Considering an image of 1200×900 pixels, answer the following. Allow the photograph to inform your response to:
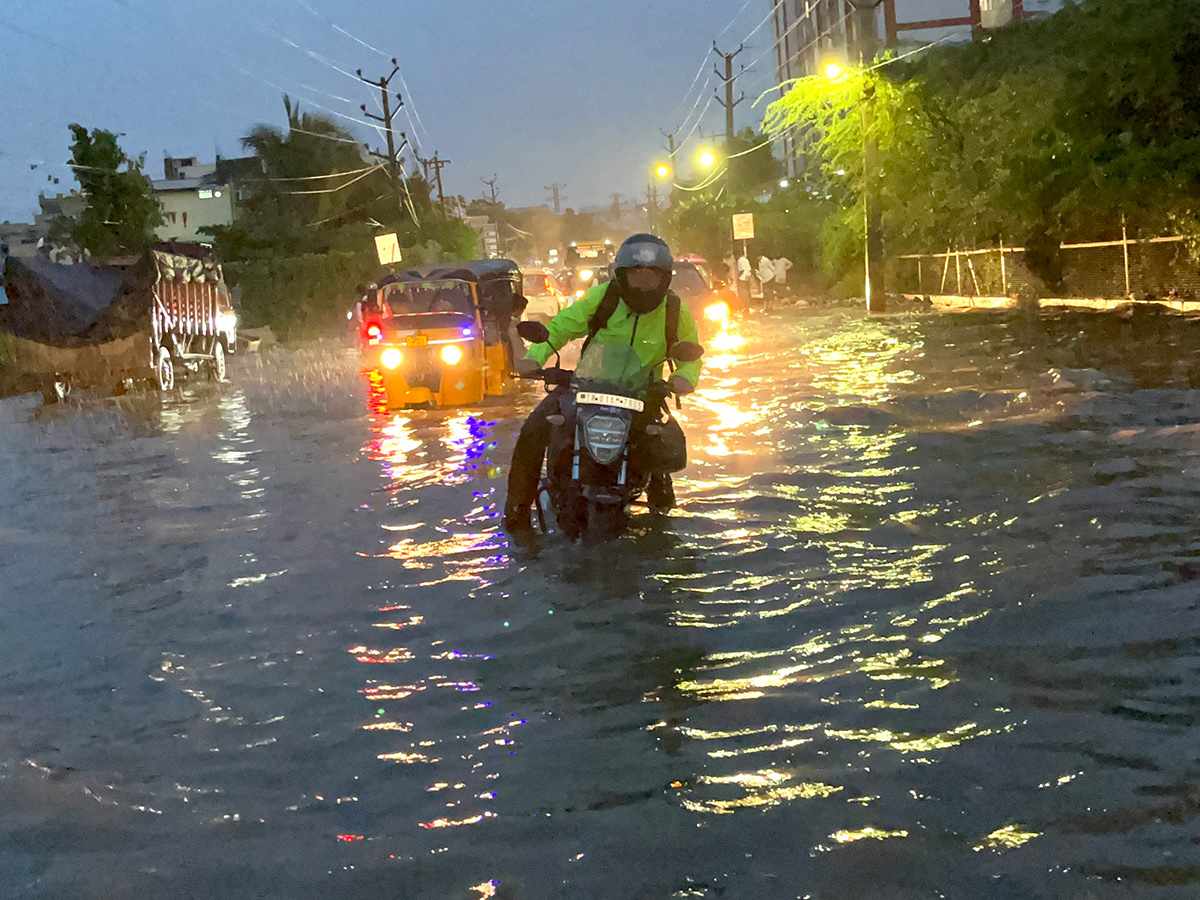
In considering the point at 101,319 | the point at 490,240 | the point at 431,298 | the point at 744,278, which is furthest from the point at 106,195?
the point at 490,240

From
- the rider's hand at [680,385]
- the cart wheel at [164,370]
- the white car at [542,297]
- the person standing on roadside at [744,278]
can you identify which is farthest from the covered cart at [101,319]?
the person standing on roadside at [744,278]

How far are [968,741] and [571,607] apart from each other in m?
2.58

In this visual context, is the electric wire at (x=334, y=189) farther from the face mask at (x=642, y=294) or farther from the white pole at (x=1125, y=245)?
the face mask at (x=642, y=294)

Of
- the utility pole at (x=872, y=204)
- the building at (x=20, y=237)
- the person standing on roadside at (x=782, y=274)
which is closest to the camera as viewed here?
the utility pole at (x=872, y=204)

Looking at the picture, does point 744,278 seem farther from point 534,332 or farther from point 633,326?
point 534,332

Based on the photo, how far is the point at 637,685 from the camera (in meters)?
5.33

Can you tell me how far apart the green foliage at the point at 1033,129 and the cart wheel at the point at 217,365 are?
56.1 feet

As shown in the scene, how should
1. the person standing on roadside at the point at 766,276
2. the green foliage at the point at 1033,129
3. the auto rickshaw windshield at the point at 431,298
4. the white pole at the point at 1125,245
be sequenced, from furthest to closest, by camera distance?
1. the person standing on roadside at the point at 766,276
2. the white pole at the point at 1125,245
3. the green foliage at the point at 1033,129
4. the auto rickshaw windshield at the point at 431,298

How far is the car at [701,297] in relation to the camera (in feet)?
86.8

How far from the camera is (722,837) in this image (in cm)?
381

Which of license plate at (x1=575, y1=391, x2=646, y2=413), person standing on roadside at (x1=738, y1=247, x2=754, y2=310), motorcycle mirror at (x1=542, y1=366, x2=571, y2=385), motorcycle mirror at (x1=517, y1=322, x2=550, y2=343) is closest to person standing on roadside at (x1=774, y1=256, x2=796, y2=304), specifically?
person standing on roadside at (x1=738, y1=247, x2=754, y2=310)

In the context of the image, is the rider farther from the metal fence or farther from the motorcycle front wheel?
the metal fence

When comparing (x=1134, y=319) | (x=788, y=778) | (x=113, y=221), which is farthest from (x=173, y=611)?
(x=113, y=221)

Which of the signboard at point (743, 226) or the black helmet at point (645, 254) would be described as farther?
the signboard at point (743, 226)
